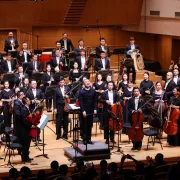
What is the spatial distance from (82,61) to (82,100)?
4.22 meters

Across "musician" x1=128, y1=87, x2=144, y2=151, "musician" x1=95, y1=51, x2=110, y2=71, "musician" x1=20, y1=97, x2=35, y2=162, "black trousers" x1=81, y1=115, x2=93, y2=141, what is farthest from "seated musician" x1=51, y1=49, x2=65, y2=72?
"musician" x1=20, y1=97, x2=35, y2=162

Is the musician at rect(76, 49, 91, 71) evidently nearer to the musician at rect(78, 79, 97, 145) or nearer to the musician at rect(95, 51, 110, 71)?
the musician at rect(95, 51, 110, 71)

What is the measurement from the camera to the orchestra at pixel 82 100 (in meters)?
10.9

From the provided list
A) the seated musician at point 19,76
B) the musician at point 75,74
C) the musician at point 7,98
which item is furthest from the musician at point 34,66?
the musician at point 7,98

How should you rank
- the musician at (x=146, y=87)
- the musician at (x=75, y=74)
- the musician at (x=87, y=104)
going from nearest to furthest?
the musician at (x=87, y=104)
the musician at (x=146, y=87)
the musician at (x=75, y=74)

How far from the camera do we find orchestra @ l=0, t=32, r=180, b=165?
35.7ft

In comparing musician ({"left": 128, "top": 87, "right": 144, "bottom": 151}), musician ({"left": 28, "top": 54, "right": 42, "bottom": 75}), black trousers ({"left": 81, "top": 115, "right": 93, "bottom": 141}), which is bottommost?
black trousers ({"left": 81, "top": 115, "right": 93, "bottom": 141})

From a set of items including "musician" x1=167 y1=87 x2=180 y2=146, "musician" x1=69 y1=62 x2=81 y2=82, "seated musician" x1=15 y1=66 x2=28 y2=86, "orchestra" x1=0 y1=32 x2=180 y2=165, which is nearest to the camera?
"orchestra" x1=0 y1=32 x2=180 y2=165

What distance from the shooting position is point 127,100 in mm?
12680

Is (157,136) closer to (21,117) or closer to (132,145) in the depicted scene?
(132,145)

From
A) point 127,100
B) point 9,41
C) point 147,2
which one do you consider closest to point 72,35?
point 147,2

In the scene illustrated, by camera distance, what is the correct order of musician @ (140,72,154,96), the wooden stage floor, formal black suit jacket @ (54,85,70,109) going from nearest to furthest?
1. the wooden stage floor
2. formal black suit jacket @ (54,85,70,109)
3. musician @ (140,72,154,96)

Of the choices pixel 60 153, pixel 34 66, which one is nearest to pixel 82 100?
pixel 60 153

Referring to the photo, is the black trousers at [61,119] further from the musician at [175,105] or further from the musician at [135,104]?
the musician at [175,105]
